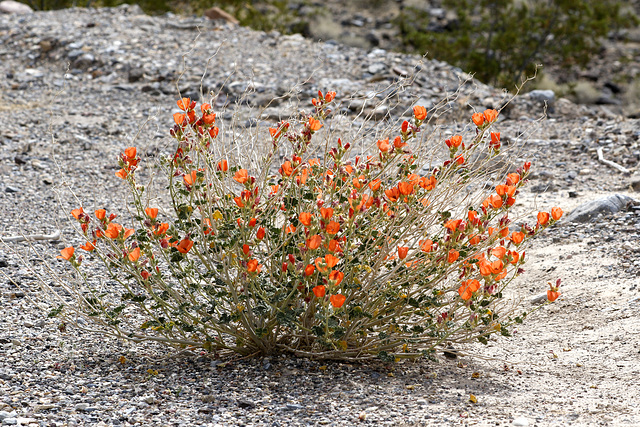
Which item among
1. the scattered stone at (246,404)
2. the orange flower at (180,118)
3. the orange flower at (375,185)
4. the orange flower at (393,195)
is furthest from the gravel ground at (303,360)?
the orange flower at (393,195)

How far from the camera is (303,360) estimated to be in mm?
2732

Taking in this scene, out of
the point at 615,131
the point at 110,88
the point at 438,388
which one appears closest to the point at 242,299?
the point at 438,388

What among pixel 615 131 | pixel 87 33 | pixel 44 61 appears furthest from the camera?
pixel 87 33

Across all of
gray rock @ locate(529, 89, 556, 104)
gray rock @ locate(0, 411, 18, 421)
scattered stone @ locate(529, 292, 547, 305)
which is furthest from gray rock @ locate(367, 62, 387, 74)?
gray rock @ locate(0, 411, 18, 421)

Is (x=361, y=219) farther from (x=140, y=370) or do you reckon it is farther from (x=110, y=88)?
(x=110, y=88)

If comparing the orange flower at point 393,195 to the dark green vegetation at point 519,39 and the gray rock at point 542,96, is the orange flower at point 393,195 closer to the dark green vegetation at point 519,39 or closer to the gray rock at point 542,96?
the gray rock at point 542,96

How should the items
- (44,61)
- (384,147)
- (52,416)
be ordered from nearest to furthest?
(52,416) → (384,147) → (44,61)

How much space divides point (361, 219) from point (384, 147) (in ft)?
1.04

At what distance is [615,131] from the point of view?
236 inches

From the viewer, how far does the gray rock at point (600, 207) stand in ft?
14.1

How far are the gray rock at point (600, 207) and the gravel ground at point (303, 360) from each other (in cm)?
3

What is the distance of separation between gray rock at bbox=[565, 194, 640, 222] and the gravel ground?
0.11ft

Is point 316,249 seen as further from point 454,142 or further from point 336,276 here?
point 454,142

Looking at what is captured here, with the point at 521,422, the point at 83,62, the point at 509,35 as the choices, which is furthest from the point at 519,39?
the point at 521,422
